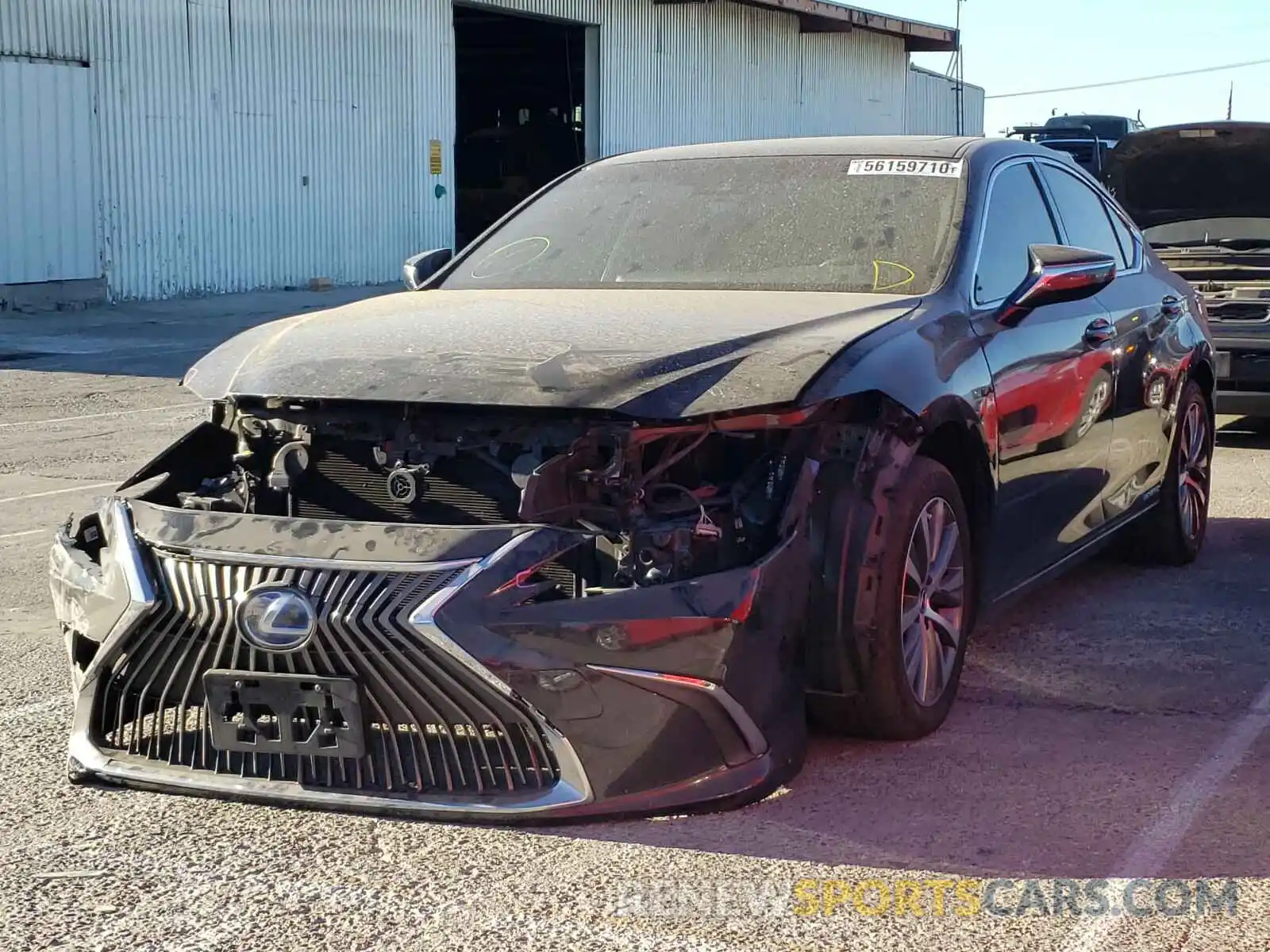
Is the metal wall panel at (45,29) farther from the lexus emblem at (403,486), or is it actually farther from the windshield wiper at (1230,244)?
the lexus emblem at (403,486)

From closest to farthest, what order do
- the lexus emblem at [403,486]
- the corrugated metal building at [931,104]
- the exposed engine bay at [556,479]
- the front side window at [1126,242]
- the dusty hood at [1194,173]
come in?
the exposed engine bay at [556,479], the lexus emblem at [403,486], the front side window at [1126,242], the dusty hood at [1194,173], the corrugated metal building at [931,104]

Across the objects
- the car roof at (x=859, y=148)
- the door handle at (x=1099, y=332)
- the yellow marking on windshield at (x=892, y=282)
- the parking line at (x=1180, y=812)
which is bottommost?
the parking line at (x=1180, y=812)

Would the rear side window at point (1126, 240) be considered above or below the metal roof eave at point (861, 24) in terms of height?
below

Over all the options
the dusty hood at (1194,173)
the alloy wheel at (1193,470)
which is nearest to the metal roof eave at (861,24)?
the dusty hood at (1194,173)

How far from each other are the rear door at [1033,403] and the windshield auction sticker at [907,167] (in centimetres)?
15

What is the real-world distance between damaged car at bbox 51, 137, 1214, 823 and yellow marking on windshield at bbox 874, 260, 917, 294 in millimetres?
14

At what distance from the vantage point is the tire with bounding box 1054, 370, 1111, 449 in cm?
547

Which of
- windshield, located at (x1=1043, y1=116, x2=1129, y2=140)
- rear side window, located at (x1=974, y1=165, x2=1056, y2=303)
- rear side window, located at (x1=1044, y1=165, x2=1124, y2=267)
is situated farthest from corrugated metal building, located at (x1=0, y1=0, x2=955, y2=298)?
rear side window, located at (x1=974, y1=165, x2=1056, y2=303)

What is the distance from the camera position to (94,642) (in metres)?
4.03

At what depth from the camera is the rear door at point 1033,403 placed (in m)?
5.01

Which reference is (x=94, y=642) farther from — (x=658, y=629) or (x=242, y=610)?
(x=658, y=629)

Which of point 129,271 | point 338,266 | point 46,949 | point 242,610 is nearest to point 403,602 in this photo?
point 242,610

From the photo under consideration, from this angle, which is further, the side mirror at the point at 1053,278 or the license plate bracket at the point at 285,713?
the side mirror at the point at 1053,278

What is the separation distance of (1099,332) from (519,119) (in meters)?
27.3
